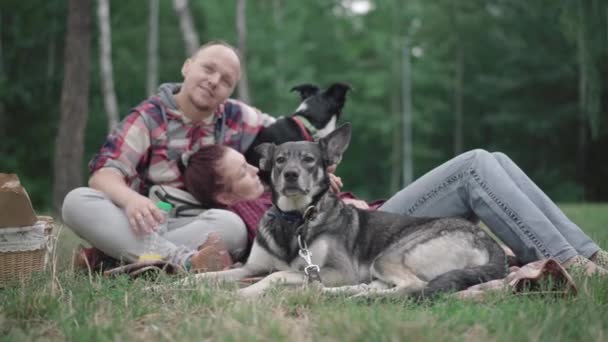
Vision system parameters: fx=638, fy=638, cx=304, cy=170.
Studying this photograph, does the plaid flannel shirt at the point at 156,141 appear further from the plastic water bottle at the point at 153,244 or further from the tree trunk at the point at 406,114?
the tree trunk at the point at 406,114

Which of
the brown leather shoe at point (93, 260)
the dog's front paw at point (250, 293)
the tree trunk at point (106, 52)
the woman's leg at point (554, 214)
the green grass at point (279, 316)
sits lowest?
the brown leather shoe at point (93, 260)

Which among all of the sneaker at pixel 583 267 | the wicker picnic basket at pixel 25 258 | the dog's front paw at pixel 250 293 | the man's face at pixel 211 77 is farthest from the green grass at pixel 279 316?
the man's face at pixel 211 77

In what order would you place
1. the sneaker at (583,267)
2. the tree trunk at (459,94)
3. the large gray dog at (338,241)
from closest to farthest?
the sneaker at (583,267) < the large gray dog at (338,241) < the tree trunk at (459,94)

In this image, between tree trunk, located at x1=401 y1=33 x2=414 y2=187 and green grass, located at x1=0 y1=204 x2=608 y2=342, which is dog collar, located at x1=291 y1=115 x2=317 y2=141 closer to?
green grass, located at x1=0 y1=204 x2=608 y2=342

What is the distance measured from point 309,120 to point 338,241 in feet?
7.31

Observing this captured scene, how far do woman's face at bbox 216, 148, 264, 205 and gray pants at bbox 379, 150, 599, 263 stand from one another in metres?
1.33

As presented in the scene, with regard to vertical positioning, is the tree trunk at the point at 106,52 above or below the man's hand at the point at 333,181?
above

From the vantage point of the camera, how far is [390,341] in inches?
104

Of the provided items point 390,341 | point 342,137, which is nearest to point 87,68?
point 342,137

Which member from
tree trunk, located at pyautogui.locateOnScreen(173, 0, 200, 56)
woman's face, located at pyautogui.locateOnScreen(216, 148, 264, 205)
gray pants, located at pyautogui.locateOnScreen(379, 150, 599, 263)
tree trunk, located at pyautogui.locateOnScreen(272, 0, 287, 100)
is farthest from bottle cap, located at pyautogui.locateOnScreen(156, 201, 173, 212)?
tree trunk, located at pyautogui.locateOnScreen(272, 0, 287, 100)

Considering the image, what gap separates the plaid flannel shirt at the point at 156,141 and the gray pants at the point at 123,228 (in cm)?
33

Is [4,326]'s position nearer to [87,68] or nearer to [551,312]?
[551,312]

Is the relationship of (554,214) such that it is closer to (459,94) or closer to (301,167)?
(301,167)

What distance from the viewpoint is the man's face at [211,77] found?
505cm
